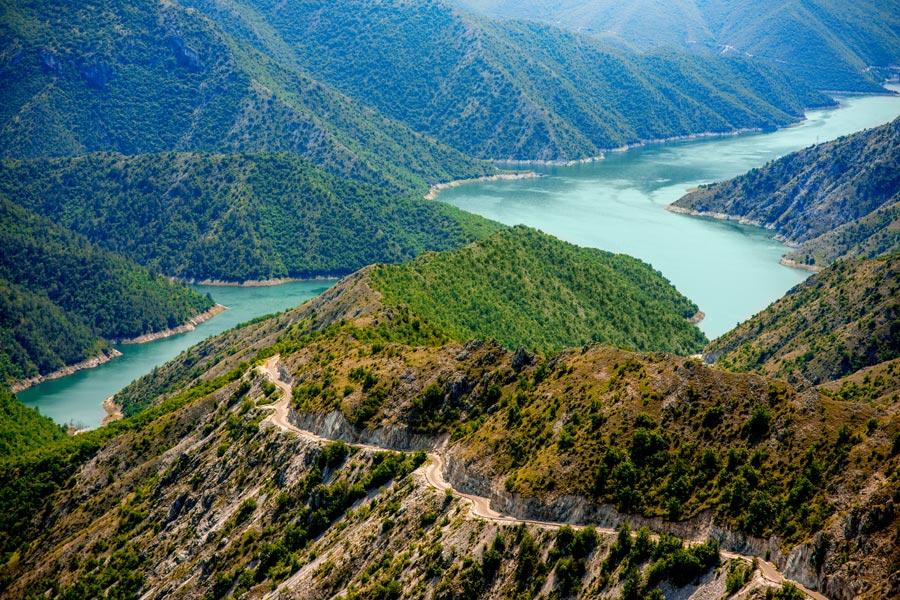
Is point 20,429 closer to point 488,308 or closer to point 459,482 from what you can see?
point 488,308

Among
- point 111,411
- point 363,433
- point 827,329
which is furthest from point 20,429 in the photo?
point 827,329

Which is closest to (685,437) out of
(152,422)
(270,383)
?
(270,383)

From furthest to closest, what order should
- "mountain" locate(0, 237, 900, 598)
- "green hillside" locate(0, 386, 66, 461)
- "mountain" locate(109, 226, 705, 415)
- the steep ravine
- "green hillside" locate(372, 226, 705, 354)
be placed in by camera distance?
1. "green hillside" locate(372, 226, 705, 354)
2. "mountain" locate(109, 226, 705, 415)
3. "green hillside" locate(0, 386, 66, 461)
4. "mountain" locate(0, 237, 900, 598)
5. the steep ravine

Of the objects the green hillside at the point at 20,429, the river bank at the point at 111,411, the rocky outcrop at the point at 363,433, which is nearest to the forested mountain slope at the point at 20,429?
the green hillside at the point at 20,429

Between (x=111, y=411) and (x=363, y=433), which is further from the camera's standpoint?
Result: (x=111, y=411)

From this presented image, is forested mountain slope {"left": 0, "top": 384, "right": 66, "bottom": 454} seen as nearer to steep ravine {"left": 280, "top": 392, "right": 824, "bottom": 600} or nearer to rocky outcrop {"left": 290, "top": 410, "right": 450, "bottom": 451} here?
rocky outcrop {"left": 290, "top": 410, "right": 450, "bottom": 451}

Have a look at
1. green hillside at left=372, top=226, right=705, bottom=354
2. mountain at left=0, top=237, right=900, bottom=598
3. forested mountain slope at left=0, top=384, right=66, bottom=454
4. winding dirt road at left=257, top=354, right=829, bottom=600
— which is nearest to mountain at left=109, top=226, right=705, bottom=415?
green hillside at left=372, top=226, right=705, bottom=354

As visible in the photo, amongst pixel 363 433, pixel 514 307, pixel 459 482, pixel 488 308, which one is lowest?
pixel 459 482
